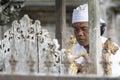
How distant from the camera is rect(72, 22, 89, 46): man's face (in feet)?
23.9

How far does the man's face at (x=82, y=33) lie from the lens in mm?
7277

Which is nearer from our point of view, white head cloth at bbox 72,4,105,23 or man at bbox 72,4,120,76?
man at bbox 72,4,120,76

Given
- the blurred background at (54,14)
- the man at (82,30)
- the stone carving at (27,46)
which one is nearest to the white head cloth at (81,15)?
the man at (82,30)

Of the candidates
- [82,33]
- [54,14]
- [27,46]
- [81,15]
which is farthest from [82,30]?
[54,14]

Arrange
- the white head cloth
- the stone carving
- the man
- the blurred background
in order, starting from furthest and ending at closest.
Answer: the blurred background, the white head cloth, the man, the stone carving

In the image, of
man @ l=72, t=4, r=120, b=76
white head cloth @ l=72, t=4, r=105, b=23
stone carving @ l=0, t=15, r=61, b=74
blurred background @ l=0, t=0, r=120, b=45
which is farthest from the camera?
blurred background @ l=0, t=0, r=120, b=45

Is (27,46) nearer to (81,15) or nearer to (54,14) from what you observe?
(81,15)

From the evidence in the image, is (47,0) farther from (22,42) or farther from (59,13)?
(22,42)

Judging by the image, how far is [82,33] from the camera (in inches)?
287

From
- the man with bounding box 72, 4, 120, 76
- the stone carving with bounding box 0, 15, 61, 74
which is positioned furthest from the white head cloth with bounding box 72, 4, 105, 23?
the stone carving with bounding box 0, 15, 61, 74

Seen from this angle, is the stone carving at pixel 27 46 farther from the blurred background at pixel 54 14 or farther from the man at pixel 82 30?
the blurred background at pixel 54 14

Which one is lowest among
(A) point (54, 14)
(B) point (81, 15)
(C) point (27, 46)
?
(C) point (27, 46)

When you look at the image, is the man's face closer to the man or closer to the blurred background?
the man

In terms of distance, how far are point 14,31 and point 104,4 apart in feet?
37.0
